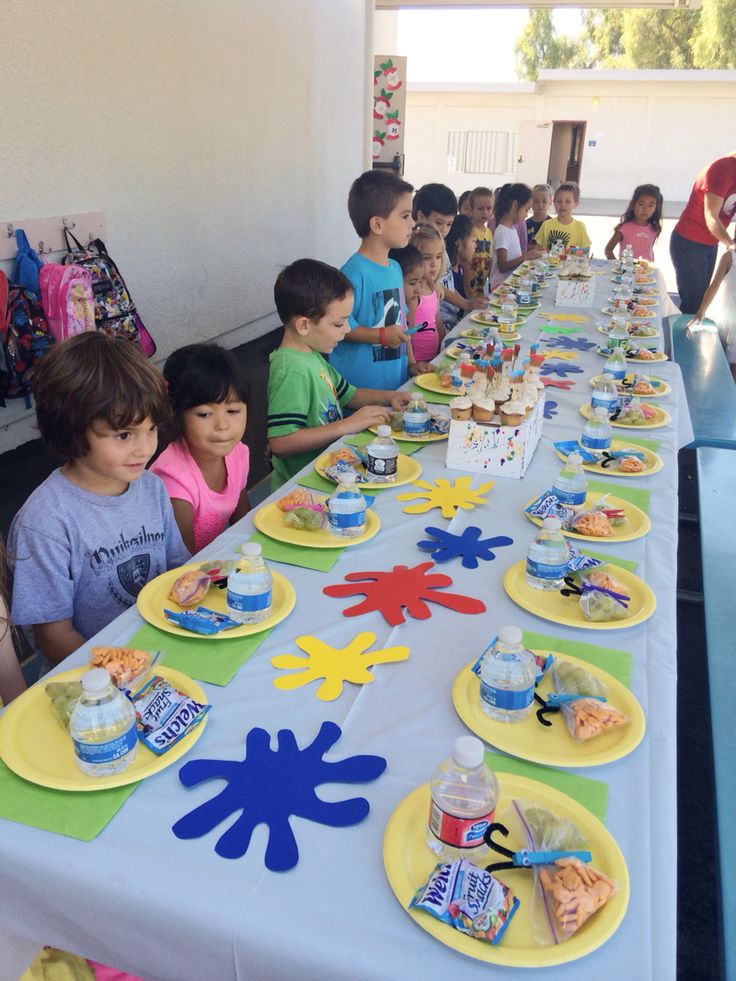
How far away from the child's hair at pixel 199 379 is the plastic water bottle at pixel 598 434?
3.19 ft

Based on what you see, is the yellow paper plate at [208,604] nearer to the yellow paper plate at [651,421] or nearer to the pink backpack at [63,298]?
the yellow paper plate at [651,421]

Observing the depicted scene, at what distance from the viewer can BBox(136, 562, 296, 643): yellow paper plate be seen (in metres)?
1.18

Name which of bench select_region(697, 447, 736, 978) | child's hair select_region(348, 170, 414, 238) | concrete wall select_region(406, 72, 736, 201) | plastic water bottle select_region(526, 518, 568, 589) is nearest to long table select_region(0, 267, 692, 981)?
plastic water bottle select_region(526, 518, 568, 589)

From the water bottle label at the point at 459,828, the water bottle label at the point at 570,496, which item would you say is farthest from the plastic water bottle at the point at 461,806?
the water bottle label at the point at 570,496

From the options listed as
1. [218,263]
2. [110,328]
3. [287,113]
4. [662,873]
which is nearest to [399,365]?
[110,328]

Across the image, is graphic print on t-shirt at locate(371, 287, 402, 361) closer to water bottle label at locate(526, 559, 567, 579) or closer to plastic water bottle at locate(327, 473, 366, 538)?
plastic water bottle at locate(327, 473, 366, 538)

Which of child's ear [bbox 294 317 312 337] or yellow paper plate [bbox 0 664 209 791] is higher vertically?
child's ear [bbox 294 317 312 337]

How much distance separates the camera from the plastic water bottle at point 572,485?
165cm

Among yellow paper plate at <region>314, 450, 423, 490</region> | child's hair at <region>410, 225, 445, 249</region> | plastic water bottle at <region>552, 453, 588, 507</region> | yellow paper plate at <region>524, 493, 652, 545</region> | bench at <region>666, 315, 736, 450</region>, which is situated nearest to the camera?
yellow paper plate at <region>524, 493, 652, 545</region>

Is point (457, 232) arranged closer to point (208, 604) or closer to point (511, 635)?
point (208, 604)

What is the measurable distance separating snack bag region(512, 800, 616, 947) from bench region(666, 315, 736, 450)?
2498 millimetres

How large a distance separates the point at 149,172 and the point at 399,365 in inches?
101

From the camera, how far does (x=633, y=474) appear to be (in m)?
1.86

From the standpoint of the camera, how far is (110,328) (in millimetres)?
3695
